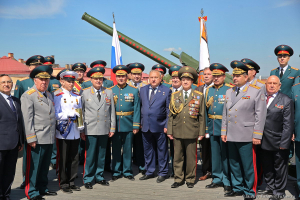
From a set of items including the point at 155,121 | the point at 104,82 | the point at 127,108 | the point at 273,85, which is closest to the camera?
the point at 273,85

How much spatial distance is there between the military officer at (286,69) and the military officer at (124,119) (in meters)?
2.95

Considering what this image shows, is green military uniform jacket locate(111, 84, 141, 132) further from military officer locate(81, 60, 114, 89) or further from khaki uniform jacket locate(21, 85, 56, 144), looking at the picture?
khaki uniform jacket locate(21, 85, 56, 144)

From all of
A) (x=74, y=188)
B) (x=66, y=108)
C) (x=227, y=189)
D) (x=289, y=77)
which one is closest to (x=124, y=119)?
(x=66, y=108)

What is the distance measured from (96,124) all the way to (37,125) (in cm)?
103

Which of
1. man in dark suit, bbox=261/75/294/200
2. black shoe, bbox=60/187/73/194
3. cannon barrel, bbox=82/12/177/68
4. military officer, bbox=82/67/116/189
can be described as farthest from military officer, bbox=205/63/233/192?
cannon barrel, bbox=82/12/177/68

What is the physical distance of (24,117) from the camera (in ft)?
13.5

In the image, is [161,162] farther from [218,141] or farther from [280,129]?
[280,129]

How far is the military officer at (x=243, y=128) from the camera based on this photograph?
4.18m

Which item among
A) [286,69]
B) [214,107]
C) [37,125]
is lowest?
[37,125]

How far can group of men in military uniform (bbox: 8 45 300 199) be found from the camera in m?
4.23

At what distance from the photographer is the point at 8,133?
3.89 meters

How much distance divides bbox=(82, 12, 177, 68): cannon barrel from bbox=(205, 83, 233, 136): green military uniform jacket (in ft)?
29.0

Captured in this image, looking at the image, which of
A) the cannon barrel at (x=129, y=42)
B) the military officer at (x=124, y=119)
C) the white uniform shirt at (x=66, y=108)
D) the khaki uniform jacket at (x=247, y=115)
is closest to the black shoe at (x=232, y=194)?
the khaki uniform jacket at (x=247, y=115)

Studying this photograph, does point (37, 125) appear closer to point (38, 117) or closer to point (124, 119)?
point (38, 117)
